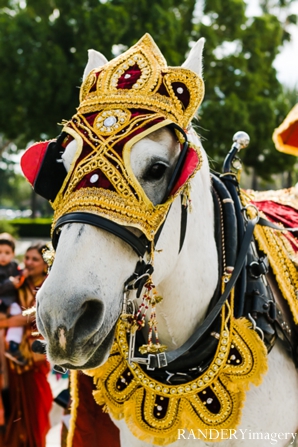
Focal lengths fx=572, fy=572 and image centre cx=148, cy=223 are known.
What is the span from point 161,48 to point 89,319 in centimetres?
1692

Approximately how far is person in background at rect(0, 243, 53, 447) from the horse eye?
120 inches

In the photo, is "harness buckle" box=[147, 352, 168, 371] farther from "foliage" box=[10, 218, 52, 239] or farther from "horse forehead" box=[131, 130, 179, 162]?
"foliage" box=[10, 218, 52, 239]

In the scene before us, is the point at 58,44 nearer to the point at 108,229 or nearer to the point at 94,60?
the point at 94,60

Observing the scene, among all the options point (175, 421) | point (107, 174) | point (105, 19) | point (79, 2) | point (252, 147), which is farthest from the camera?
point (252, 147)

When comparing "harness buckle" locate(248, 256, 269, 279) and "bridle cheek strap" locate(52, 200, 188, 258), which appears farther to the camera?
"harness buckle" locate(248, 256, 269, 279)

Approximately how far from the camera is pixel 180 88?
224cm

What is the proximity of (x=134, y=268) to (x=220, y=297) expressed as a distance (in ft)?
2.02

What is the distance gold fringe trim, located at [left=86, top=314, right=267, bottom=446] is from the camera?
236 centimetres

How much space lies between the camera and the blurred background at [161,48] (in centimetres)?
1784

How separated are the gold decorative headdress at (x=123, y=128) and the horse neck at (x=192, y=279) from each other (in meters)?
0.34

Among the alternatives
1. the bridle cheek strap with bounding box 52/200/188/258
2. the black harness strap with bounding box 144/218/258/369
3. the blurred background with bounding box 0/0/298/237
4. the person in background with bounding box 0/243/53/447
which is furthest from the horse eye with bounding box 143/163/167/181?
the blurred background with bounding box 0/0/298/237

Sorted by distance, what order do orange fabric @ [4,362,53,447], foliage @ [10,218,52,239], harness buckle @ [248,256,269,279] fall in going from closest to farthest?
harness buckle @ [248,256,269,279] < orange fabric @ [4,362,53,447] < foliage @ [10,218,52,239]

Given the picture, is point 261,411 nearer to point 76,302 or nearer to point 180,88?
point 76,302

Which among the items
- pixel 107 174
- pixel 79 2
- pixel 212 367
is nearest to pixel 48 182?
pixel 107 174
